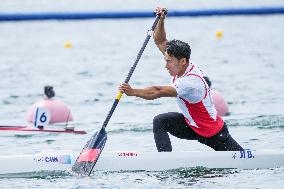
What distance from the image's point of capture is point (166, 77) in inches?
811

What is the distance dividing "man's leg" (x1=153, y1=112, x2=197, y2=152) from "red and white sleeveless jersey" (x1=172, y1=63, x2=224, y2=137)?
67 mm

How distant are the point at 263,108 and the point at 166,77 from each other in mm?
4783

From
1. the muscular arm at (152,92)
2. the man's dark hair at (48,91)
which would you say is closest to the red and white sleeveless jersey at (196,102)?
the muscular arm at (152,92)

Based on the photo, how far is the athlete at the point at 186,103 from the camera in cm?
1034

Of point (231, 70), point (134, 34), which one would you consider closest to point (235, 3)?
point (134, 34)

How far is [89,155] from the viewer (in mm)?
10727

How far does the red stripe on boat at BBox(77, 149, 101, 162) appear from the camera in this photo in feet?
34.9

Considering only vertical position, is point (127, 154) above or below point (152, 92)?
below

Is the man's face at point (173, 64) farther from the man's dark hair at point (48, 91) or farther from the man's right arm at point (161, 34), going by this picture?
the man's dark hair at point (48, 91)

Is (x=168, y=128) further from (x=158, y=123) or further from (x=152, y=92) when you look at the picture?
(x=152, y=92)

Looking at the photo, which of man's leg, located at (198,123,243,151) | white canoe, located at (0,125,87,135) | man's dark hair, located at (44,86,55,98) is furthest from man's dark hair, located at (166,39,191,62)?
man's dark hair, located at (44,86,55,98)

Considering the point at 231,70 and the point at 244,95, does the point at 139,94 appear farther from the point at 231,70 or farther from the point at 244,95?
the point at 231,70

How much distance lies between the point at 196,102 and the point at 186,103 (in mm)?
116

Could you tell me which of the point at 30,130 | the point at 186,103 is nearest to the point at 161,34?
the point at 186,103
